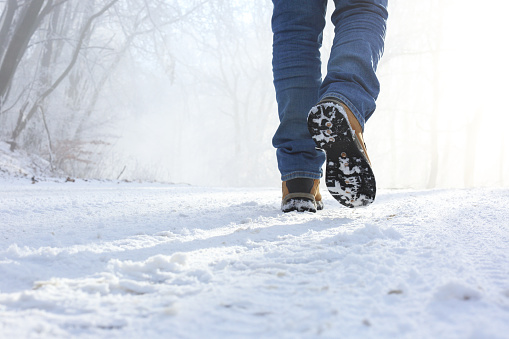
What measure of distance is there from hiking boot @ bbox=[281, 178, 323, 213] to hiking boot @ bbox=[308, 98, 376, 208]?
21 centimetres

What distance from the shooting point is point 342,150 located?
3.40 ft

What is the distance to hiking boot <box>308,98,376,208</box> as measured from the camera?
100cm

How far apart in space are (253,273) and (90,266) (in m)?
0.25

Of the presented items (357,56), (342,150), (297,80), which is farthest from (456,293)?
(297,80)

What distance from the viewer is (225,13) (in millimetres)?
13242

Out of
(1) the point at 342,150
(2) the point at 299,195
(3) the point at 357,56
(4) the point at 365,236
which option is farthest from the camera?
(2) the point at 299,195

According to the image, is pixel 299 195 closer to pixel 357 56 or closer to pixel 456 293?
pixel 357 56

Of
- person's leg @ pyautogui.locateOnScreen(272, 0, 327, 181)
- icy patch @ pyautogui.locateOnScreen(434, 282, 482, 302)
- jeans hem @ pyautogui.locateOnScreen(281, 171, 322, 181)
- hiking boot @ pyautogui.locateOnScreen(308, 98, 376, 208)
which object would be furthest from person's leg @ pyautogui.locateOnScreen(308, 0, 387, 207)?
icy patch @ pyautogui.locateOnScreen(434, 282, 482, 302)

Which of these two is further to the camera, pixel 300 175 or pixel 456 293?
pixel 300 175

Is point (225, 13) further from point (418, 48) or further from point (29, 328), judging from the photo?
point (29, 328)

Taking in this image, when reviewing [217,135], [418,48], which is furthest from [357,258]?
[217,135]

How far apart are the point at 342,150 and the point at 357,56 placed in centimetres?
30

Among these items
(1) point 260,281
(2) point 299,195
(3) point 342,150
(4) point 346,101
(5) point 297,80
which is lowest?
(1) point 260,281

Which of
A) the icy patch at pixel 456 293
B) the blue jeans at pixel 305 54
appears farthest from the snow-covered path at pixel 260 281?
the blue jeans at pixel 305 54
